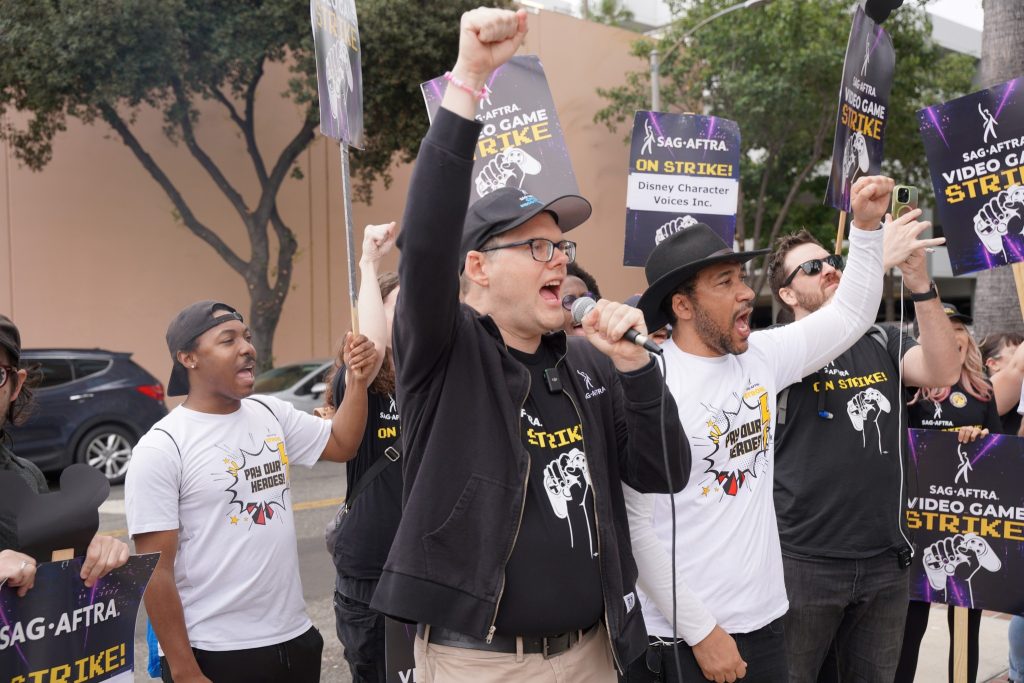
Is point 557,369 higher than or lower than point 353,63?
lower

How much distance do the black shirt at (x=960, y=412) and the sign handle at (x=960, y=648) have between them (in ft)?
2.80

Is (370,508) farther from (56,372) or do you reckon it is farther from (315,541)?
(56,372)

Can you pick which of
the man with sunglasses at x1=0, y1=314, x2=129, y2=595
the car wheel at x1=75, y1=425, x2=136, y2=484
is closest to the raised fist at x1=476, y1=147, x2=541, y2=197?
the man with sunglasses at x1=0, y1=314, x2=129, y2=595

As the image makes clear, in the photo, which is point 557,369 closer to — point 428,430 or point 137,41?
point 428,430

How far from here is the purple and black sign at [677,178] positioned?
526cm

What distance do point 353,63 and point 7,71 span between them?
1185 centimetres

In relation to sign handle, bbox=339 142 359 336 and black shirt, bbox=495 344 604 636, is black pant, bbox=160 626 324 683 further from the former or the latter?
black shirt, bbox=495 344 604 636

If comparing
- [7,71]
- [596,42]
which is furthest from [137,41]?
[596,42]

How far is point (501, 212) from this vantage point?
235cm

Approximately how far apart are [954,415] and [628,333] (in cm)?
293

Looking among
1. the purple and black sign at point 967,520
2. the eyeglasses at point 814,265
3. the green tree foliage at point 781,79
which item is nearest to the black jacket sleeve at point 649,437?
the eyeglasses at point 814,265

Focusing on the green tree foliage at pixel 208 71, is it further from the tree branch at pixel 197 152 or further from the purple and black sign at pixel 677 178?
the purple and black sign at pixel 677 178

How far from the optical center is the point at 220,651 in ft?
10.00

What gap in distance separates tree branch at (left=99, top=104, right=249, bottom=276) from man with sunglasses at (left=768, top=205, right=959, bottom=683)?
13.9 metres
